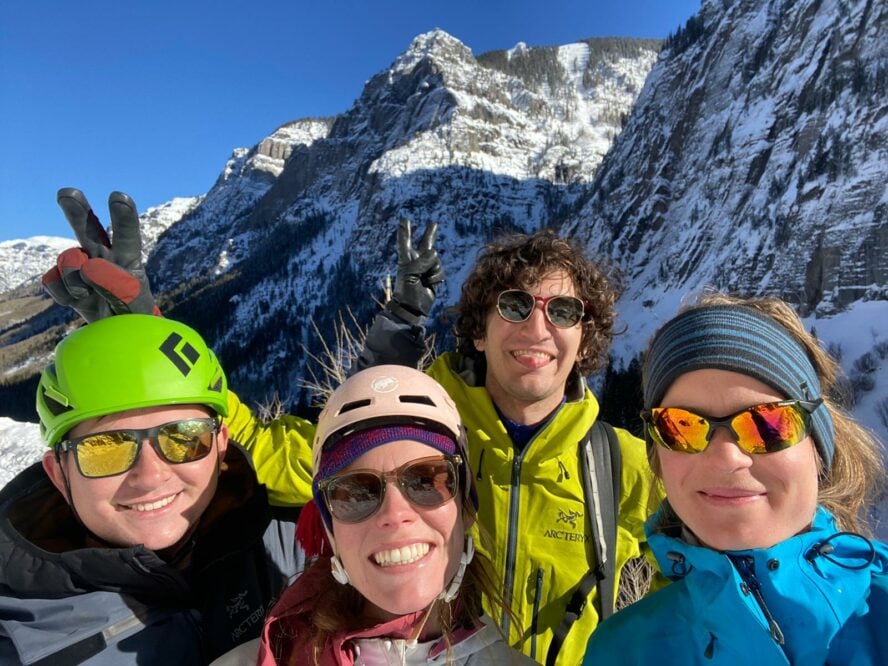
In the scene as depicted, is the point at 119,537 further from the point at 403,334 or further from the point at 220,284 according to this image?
the point at 220,284

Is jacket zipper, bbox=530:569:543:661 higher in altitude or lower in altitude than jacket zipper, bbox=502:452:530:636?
lower

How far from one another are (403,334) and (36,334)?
214m

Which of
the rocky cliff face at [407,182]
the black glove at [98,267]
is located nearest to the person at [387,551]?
the black glove at [98,267]

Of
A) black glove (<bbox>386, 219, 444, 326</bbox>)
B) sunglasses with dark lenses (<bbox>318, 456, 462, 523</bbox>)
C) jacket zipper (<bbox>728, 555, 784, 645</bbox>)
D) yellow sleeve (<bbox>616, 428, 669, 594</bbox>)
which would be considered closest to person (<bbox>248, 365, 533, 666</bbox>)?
sunglasses with dark lenses (<bbox>318, 456, 462, 523</bbox>)

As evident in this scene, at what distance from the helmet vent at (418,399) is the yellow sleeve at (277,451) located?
1124 millimetres

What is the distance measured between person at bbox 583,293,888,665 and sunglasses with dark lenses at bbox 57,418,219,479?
1.96 m

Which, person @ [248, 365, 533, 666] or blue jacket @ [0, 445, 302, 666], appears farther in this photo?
blue jacket @ [0, 445, 302, 666]

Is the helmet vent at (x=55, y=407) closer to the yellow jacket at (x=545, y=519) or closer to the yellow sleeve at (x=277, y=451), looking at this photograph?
the yellow sleeve at (x=277, y=451)

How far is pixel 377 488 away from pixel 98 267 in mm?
2249

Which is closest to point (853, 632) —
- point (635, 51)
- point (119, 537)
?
point (119, 537)

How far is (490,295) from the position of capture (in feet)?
10.8

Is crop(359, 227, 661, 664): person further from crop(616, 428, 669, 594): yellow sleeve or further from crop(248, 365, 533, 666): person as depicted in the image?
crop(248, 365, 533, 666): person

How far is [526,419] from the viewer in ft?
9.88

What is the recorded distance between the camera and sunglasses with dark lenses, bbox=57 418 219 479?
85.6 inches
